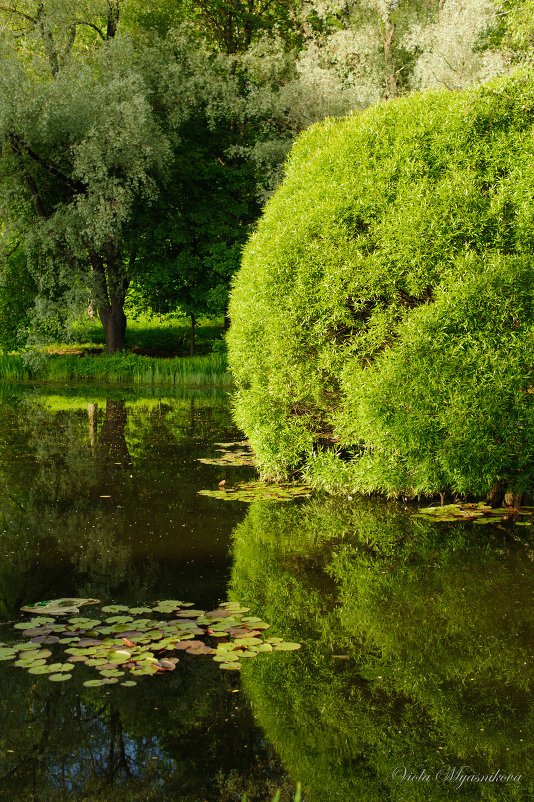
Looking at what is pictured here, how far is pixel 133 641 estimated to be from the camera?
4.35 metres

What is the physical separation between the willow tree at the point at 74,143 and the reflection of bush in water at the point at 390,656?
16.6 meters

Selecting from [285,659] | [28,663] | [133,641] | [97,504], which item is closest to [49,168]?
[97,504]

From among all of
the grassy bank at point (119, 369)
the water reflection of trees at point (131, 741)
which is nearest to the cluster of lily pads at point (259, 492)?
the water reflection of trees at point (131, 741)

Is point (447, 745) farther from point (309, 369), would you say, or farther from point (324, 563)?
point (309, 369)

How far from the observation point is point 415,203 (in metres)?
7.50

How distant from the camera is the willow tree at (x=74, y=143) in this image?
20.9 meters

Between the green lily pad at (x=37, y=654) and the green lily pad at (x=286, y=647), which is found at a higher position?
the green lily pad at (x=37, y=654)

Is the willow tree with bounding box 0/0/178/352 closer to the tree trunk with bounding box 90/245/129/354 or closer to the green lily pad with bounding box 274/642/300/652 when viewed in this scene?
the tree trunk with bounding box 90/245/129/354

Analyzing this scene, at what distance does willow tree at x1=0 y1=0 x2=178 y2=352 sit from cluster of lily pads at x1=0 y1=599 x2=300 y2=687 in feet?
57.9

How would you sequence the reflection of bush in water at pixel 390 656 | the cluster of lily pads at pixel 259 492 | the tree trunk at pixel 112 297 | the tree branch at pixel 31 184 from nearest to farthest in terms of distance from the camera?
the reflection of bush in water at pixel 390 656
the cluster of lily pads at pixel 259 492
the tree branch at pixel 31 184
the tree trunk at pixel 112 297

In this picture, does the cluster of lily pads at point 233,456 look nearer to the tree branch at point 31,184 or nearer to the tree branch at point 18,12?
the tree branch at point 31,184

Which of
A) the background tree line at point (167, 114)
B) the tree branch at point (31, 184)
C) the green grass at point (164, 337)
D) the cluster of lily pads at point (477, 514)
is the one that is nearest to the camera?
the cluster of lily pads at point (477, 514)

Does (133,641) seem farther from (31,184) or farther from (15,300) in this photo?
(15,300)

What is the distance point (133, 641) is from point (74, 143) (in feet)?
65.6
